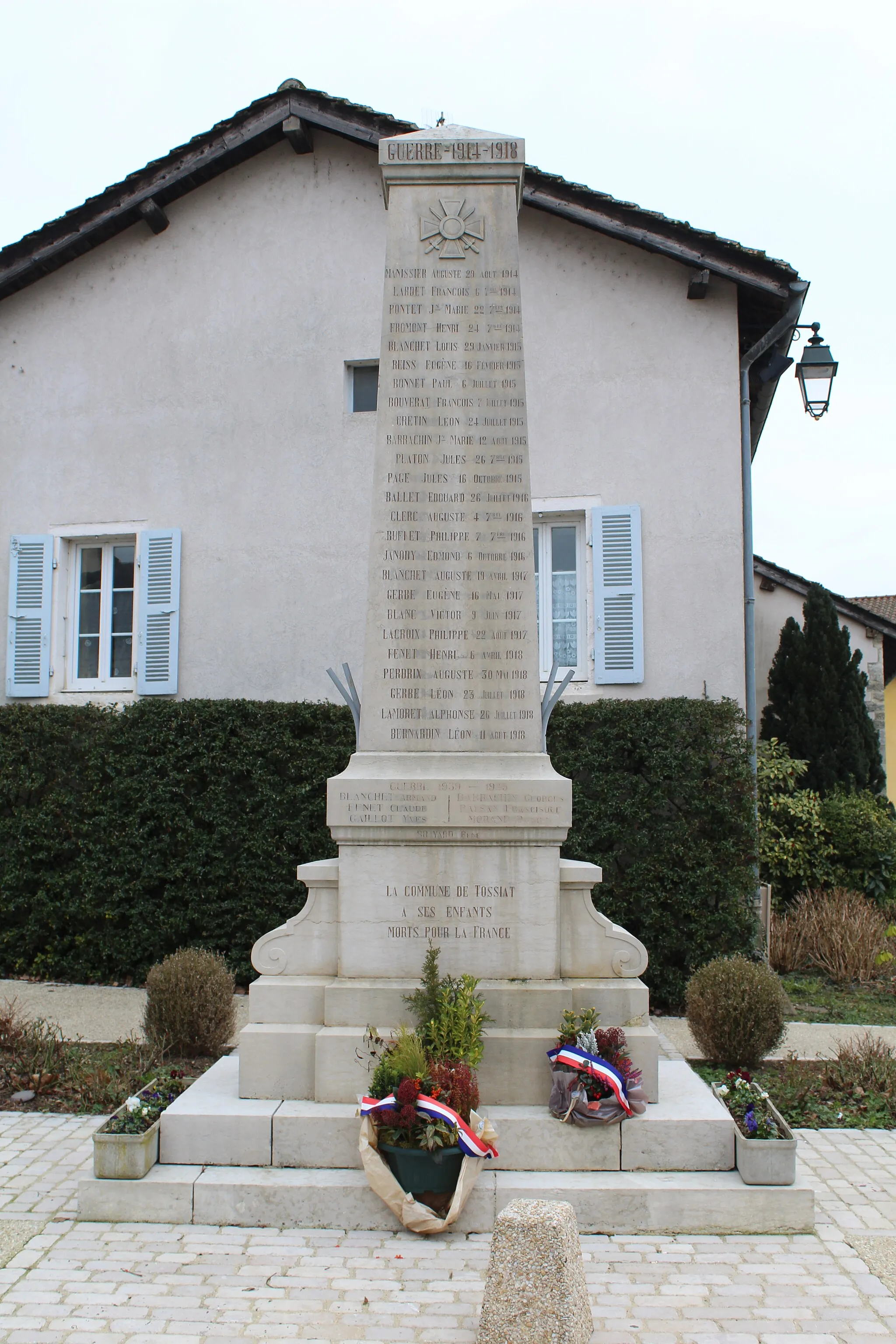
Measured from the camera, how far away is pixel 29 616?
36.9ft

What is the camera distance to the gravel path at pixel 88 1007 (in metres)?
8.10

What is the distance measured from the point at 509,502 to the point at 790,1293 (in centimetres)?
376

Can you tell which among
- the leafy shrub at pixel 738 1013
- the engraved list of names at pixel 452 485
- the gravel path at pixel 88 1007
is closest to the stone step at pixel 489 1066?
the engraved list of names at pixel 452 485

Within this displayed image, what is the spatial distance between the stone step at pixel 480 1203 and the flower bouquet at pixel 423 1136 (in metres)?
0.16

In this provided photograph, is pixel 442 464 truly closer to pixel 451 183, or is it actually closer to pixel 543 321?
pixel 451 183

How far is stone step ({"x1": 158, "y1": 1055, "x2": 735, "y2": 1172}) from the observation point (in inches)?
191

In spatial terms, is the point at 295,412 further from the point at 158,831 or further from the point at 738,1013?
the point at 738,1013

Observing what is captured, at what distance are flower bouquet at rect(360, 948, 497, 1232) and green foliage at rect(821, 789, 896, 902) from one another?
7.97m

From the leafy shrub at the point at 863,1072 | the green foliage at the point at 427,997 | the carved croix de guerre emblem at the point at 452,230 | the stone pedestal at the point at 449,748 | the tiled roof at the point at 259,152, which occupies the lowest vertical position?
the leafy shrub at the point at 863,1072

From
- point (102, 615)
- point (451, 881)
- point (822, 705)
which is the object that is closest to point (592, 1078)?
point (451, 881)

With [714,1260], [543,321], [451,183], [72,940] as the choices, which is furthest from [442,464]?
[72,940]

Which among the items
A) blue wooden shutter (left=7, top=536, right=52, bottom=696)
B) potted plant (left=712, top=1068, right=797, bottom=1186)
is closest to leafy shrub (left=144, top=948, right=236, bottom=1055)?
potted plant (left=712, top=1068, right=797, bottom=1186)

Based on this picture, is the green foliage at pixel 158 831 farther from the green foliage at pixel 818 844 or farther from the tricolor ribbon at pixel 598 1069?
the tricolor ribbon at pixel 598 1069

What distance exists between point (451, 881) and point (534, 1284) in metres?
2.14
